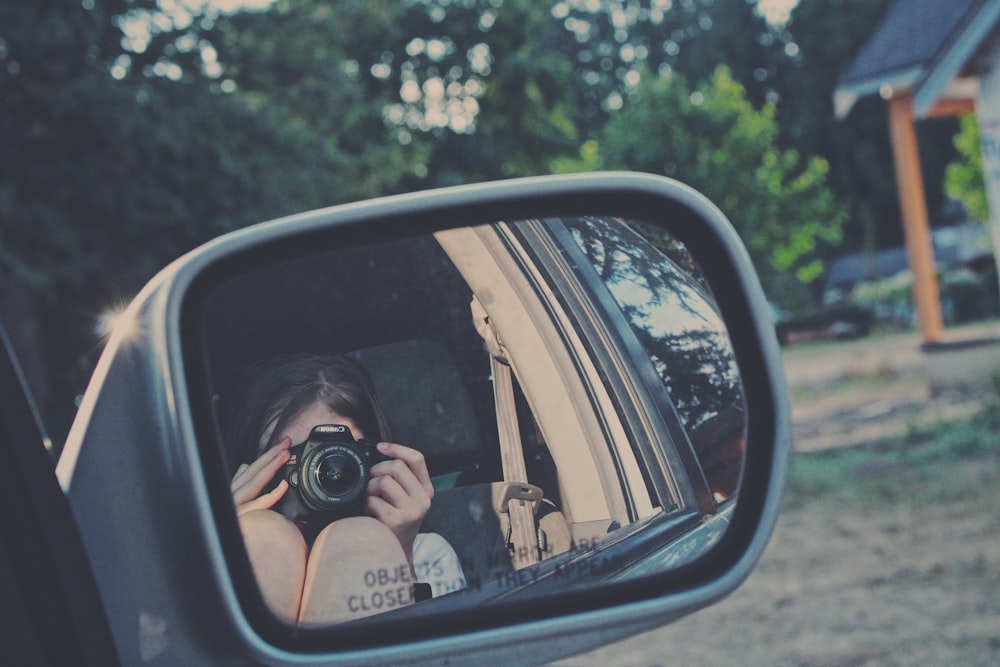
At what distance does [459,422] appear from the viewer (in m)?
1.37

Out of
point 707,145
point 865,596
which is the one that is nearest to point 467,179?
point 707,145

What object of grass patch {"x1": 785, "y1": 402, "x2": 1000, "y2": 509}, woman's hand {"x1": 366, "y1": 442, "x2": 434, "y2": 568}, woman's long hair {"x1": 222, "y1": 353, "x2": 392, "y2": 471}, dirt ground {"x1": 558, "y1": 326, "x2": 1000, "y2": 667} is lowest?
dirt ground {"x1": 558, "y1": 326, "x2": 1000, "y2": 667}

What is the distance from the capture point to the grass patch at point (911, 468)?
809 cm

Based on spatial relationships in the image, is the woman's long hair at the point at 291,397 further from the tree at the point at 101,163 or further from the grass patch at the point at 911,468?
the tree at the point at 101,163

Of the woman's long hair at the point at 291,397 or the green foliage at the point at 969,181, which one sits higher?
the green foliage at the point at 969,181

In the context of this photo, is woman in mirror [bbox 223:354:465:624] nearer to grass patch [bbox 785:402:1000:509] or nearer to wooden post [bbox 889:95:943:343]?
grass patch [bbox 785:402:1000:509]

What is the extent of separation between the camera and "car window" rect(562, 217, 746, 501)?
152 cm

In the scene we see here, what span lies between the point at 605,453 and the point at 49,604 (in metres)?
0.78

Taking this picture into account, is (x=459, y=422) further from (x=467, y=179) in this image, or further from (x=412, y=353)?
(x=467, y=179)

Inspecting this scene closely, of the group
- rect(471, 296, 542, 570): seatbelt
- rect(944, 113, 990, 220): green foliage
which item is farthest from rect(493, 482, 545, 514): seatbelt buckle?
rect(944, 113, 990, 220): green foliage

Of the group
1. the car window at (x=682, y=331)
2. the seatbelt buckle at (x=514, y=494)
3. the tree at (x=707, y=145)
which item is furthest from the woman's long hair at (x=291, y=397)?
the tree at (x=707, y=145)

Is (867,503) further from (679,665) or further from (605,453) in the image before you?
(605,453)

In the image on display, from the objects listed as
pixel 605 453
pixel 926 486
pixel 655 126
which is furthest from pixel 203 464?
pixel 655 126

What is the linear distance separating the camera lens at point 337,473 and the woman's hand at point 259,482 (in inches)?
1.7
